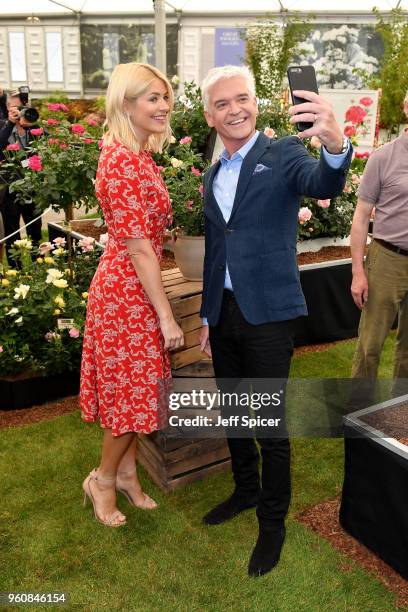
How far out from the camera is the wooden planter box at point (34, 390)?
156 inches

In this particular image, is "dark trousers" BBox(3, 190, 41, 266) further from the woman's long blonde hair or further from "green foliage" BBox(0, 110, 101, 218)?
the woman's long blonde hair

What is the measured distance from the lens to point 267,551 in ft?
8.29

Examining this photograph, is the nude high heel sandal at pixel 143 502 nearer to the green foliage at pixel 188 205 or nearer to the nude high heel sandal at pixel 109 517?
the nude high heel sandal at pixel 109 517

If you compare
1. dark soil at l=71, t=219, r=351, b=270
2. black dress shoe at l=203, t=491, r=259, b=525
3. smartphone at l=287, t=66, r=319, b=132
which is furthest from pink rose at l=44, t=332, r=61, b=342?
smartphone at l=287, t=66, r=319, b=132

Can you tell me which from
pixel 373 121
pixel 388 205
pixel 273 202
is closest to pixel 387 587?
pixel 273 202

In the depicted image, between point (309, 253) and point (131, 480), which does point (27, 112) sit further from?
point (131, 480)

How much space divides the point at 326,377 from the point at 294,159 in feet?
8.61

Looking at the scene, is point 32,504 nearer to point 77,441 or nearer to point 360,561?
point 77,441

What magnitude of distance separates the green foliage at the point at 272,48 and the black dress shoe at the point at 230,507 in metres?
12.8

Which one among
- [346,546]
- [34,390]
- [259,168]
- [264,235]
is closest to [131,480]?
[346,546]

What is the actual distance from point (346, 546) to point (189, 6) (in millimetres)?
16446

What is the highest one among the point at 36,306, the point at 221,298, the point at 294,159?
the point at 294,159

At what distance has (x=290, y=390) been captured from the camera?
8.58ft

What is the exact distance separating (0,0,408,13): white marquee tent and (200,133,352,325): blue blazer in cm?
1461
